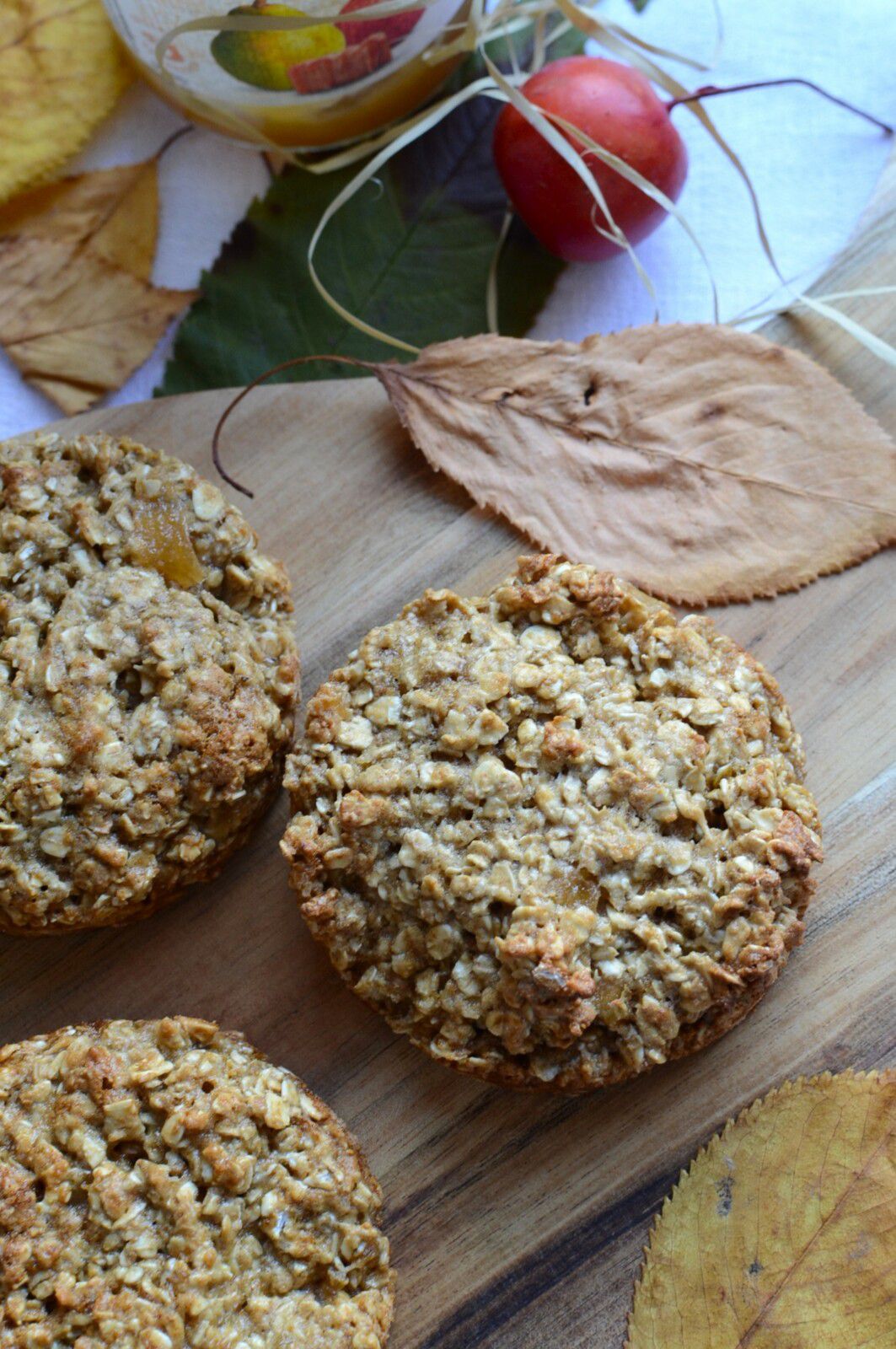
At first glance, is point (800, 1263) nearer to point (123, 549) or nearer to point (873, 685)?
point (873, 685)

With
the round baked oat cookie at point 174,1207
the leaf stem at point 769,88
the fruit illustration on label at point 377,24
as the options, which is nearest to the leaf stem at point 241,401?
the fruit illustration on label at point 377,24

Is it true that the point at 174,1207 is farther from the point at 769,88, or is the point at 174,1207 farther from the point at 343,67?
the point at 769,88

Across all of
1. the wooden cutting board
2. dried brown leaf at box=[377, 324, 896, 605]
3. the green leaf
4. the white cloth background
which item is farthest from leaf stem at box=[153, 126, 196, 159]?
dried brown leaf at box=[377, 324, 896, 605]

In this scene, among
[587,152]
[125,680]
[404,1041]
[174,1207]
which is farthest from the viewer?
[587,152]

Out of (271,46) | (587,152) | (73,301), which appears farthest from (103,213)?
(587,152)

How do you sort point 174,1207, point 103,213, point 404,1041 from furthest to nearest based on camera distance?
point 103,213 → point 404,1041 → point 174,1207

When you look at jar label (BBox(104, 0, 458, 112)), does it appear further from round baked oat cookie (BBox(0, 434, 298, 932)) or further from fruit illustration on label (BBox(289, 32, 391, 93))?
round baked oat cookie (BBox(0, 434, 298, 932))
